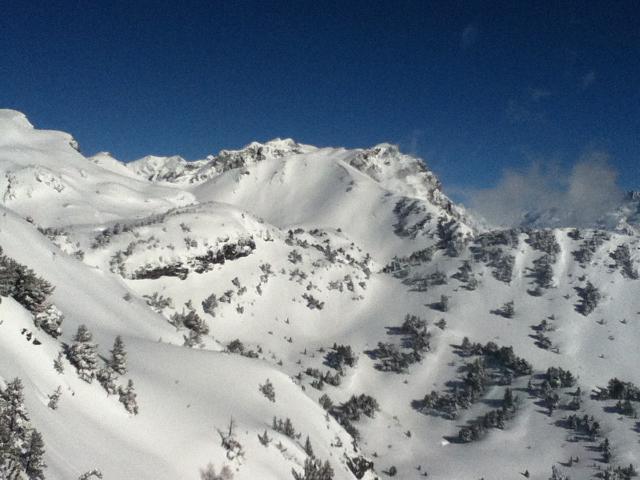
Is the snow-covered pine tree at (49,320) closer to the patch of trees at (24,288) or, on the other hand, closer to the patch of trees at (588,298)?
the patch of trees at (24,288)

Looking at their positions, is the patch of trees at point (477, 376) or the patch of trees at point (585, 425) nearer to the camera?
the patch of trees at point (585, 425)

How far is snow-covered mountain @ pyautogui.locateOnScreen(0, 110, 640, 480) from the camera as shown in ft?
42.6

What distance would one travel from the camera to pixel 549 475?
26.0 metres

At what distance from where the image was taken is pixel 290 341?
41750mm

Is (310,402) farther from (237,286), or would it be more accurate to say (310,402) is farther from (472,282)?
(472,282)

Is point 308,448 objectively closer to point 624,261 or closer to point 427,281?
point 427,281

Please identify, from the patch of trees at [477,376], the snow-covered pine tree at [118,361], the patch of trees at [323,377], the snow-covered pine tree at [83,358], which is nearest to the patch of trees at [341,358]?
the patch of trees at [323,377]

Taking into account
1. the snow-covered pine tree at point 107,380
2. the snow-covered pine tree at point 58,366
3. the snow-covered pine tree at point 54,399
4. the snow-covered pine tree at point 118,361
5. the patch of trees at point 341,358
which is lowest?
the snow-covered pine tree at point 54,399

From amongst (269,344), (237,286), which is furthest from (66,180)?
(269,344)

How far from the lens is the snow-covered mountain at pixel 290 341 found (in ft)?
42.6

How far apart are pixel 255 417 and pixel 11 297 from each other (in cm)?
857

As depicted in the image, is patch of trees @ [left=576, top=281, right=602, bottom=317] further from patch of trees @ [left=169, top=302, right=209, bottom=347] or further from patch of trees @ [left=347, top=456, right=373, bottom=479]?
patch of trees @ [left=169, top=302, right=209, bottom=347]

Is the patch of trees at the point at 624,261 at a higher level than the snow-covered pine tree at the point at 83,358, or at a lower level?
higher

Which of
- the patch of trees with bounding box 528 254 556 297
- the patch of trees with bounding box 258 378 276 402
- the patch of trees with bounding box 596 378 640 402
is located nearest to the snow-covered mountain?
the patch of trees with bounding box 596 378 640 402
